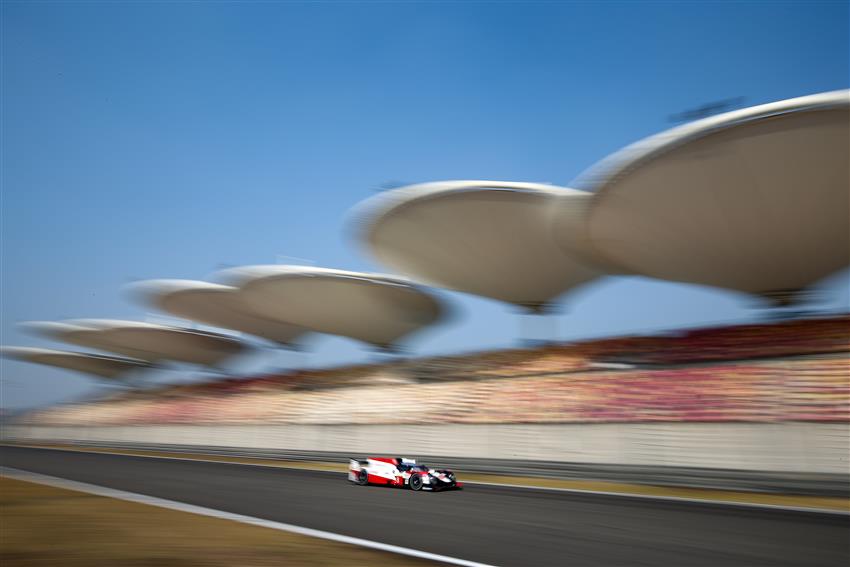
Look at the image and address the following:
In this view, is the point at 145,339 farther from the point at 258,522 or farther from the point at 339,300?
the point at 258,522

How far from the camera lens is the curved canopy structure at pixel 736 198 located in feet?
55.5

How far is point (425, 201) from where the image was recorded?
81.5ft

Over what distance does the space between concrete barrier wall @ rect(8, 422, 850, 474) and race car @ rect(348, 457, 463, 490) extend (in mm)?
4499

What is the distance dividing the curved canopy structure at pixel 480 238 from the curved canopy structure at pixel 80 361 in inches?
1985

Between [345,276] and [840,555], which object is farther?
[345,276]

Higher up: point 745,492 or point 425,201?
point 425,201

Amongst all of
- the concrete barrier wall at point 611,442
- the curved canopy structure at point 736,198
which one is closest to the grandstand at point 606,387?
the concrete barrier wall at point 611,442

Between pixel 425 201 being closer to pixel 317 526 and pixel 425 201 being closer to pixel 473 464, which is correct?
pixel 473 464

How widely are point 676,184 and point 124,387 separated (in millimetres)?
74618

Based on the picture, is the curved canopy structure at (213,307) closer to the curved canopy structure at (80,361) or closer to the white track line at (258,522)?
the curved canopy structure at (80,361)

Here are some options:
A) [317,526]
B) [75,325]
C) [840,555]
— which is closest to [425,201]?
[317,526]

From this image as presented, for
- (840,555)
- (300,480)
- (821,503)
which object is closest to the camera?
(840,555)

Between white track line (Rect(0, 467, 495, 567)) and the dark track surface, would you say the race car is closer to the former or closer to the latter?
the dark track surface

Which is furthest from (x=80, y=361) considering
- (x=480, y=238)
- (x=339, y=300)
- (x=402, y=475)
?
(x=402, y=475)
